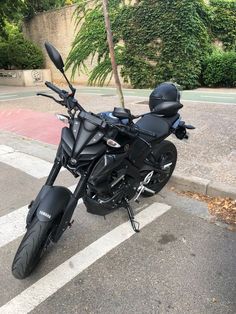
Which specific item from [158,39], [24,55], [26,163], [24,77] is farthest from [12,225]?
[24,55]

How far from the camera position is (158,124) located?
149 inches

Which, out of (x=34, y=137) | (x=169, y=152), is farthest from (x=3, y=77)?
(x=169, y=152)

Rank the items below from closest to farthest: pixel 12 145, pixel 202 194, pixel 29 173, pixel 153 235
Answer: pixel 153 235 < pixel 202 194 < pixel 29 173 < pixel 12 145

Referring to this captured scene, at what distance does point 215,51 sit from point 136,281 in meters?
13.5

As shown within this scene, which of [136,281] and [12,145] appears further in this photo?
[12,145]

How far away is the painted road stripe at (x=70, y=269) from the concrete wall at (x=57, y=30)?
14.6m

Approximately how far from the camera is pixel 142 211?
12.4 feet

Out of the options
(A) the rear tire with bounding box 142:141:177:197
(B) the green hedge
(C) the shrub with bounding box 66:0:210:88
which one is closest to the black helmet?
(A) the rear tire with bounding box 142:141:177:197

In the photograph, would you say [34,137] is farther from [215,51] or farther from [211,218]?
[215,51]

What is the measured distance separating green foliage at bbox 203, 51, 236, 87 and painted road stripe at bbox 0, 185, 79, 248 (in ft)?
37.5

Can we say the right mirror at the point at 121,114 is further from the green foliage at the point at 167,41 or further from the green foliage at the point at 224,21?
the green foliage at the point at 224,21

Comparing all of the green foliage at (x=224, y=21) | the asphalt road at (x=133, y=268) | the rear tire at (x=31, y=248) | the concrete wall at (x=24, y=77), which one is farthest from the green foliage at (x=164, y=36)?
the rear tire at (x=31, y=248)

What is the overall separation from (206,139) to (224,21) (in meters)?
10.5

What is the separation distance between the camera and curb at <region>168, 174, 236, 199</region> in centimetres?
399
